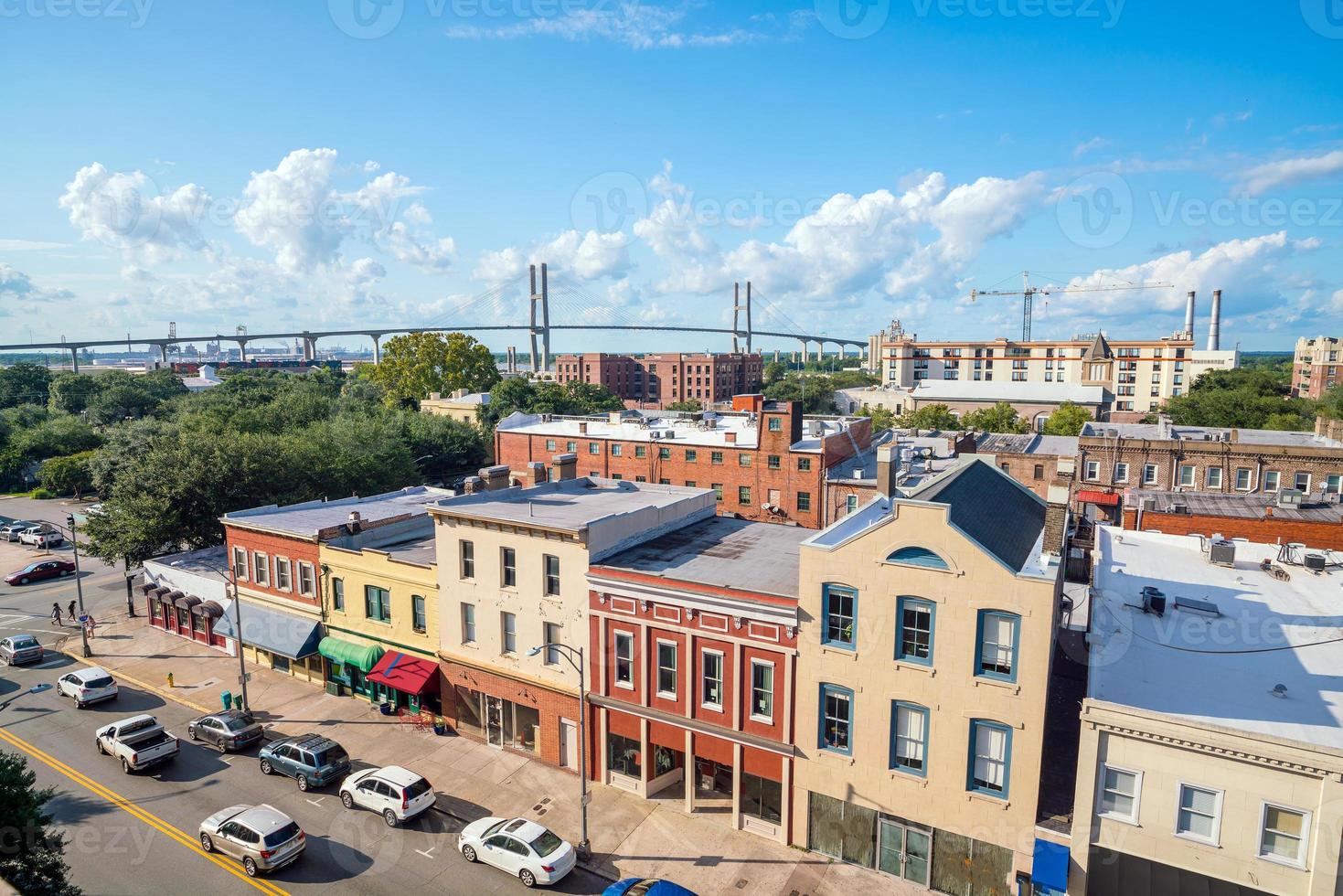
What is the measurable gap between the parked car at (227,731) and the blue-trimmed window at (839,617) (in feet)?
79.8

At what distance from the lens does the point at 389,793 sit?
24844 mm

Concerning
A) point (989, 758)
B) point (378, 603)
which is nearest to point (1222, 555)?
point (989, 758)

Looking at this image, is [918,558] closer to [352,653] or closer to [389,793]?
[389,793]

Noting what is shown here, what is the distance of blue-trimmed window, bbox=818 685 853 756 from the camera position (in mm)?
22312

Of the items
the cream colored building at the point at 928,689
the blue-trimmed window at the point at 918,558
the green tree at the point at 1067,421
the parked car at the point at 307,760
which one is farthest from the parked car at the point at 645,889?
the green tree at the point at 1067,421

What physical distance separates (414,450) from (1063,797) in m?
75.1

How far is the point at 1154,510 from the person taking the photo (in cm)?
4072

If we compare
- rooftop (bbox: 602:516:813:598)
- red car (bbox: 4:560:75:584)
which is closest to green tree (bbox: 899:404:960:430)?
rooftop (bbox: 602:516:813:598)

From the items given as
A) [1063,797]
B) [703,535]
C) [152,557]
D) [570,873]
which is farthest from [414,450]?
[1063,797]

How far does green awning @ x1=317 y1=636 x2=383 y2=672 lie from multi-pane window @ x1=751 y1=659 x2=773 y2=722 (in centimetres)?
1836

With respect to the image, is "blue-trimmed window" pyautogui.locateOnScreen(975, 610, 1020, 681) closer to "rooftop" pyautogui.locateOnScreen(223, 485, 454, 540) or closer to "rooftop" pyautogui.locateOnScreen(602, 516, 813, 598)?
"rooftop" pyautogui.locateOnScreen(602, 516, 813, 598)

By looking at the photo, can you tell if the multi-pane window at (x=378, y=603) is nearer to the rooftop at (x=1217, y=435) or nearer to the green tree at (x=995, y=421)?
the rooftop at (x=1217, y=435)

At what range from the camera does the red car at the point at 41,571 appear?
52.4 metres

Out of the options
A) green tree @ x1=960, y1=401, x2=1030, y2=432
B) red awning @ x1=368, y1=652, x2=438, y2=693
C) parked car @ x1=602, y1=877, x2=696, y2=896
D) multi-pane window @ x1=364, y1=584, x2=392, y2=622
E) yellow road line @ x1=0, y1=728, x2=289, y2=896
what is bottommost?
yellow road line @ x1=0, y1=728, x2=289, y2=896
